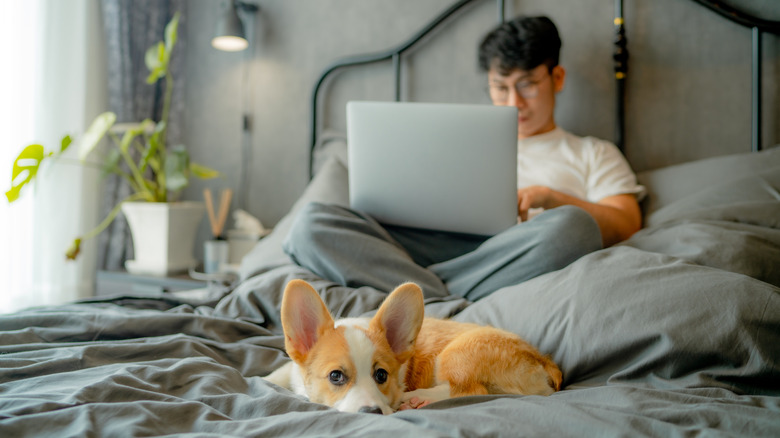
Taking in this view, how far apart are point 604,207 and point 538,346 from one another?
2.80 ft

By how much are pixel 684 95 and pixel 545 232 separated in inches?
49.9

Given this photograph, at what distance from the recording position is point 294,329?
933 millimetres

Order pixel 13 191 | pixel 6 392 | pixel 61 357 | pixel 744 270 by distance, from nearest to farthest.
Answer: pixel 6 392 < pixel 61 357 < pixel 744 270 < pixel 13 191

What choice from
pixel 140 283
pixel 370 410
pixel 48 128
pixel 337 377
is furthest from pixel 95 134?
pixel 370 410

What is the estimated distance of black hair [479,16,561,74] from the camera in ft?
6.45

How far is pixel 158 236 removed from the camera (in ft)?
7.79

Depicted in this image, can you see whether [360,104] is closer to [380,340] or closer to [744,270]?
[380,340]

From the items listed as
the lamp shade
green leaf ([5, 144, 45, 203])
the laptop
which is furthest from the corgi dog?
the lamp shade

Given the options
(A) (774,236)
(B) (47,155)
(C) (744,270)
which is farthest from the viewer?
(B) (47,155)

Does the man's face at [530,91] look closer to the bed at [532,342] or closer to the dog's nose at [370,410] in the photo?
the bed at [532,342]

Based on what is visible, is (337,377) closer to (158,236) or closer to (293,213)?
(293,213)

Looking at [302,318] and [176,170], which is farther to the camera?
[176,170]

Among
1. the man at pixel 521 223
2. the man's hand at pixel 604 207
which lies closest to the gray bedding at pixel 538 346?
the man at pixel 521 223

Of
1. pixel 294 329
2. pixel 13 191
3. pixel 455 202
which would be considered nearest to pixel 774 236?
pixel 455 202
